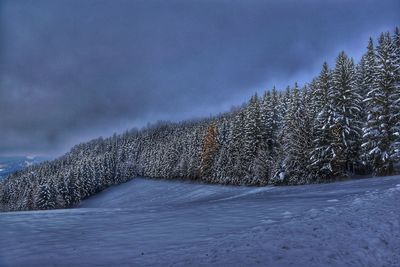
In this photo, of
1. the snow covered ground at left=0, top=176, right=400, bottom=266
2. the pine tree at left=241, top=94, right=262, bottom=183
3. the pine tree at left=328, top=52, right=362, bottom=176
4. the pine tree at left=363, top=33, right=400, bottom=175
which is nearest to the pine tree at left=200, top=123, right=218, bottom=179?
the pine tree at left=241, top=94, right=262, bottom=183

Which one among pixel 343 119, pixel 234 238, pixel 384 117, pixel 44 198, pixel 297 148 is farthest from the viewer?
pixel 44 198

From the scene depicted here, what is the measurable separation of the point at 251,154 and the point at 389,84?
24698mm

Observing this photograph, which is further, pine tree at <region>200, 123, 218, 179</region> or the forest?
pine tree at <region>200, 123, 218, 179</region>

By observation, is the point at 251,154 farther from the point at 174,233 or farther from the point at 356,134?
the point at 174,233

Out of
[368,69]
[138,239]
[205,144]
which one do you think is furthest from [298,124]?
[138,239]

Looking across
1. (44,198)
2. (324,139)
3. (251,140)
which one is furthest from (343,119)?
(44,198)

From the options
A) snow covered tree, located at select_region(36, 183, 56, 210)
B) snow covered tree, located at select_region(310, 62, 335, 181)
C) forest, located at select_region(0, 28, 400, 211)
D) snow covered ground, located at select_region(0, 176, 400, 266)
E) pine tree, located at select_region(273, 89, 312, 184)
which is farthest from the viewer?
snow covered tree, located at select_region(36, 183, 56, 210)

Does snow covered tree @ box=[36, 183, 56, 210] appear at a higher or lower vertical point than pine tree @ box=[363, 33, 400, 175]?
lower

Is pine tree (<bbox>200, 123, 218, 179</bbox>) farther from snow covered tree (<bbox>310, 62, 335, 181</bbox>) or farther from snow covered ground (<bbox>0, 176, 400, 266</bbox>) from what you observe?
snow covered ground (<bbox>0, 176, 400, 266</bbox>)

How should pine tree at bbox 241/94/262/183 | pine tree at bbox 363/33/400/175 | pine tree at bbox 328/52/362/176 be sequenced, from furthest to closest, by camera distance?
pine tree at bbox 241/94/262/183, pine tree at bbox 328/52/362/176, pine tree at bbox 363/33/400/175

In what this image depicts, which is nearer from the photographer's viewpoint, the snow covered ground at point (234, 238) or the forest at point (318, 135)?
the snow covered ground at point (234, 238)

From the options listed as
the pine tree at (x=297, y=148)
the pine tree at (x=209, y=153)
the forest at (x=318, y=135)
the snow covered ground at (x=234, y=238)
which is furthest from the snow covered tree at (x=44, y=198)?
the snow covered ground at (x=234, y=238)

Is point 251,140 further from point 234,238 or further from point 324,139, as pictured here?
point 234,238

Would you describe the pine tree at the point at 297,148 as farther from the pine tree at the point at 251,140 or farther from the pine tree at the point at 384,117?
the pine tree at the point at 251,140
